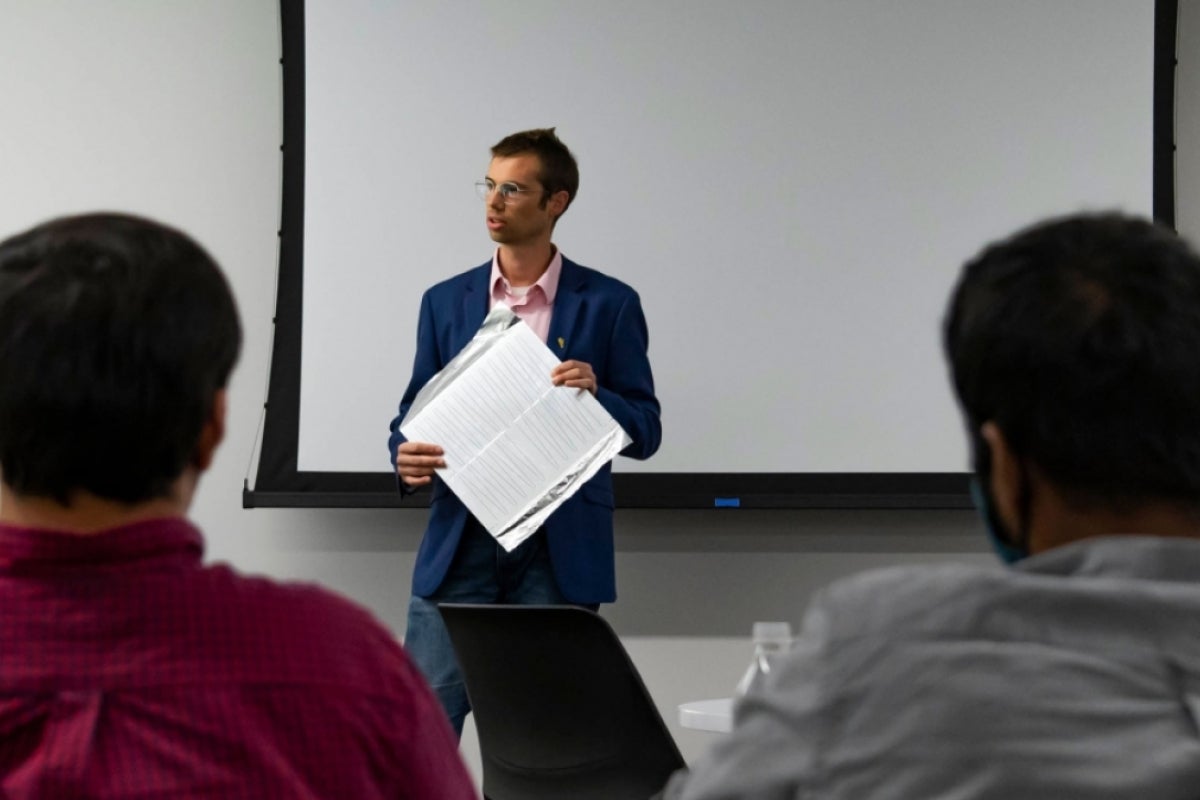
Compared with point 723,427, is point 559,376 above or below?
above

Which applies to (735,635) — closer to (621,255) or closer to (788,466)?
(788,466)

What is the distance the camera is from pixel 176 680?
93 centimetres

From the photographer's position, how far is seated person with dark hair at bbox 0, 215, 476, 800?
3.01ft

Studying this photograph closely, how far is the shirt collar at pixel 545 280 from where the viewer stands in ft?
10.3

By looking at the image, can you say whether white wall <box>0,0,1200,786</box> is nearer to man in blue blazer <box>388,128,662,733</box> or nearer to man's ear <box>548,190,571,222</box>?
man in blue blazer <box>388,128,662,733</box>

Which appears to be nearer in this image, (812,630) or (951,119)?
(812,630)

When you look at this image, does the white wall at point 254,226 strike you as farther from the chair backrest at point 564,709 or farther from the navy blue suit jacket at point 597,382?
the chair backrest at point 564,709

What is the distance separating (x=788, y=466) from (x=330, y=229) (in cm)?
138

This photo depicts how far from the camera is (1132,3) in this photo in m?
4.02

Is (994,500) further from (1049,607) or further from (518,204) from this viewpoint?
(518,204)

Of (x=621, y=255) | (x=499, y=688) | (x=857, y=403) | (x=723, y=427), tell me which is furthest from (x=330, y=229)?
(x=499, y=688)

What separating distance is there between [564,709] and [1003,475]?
5.05 feet

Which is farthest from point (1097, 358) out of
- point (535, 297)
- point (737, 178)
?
point (737, 178)

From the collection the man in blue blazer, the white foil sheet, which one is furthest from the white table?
the man in blue blazer
